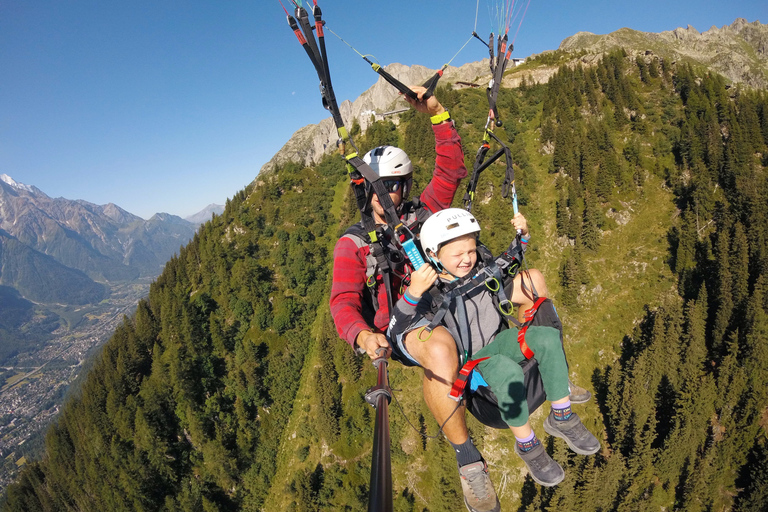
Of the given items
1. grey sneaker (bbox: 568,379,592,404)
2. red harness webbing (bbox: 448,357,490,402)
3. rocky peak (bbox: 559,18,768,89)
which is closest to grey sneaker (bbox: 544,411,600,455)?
grey sneaker (bbox: 568,379,592,404)

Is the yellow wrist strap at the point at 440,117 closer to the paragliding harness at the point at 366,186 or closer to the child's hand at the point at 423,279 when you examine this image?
the paragliding harness at the point at 366,186

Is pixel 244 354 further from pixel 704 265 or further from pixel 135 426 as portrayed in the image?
pixel 704 265

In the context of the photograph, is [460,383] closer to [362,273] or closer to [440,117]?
[362,273]

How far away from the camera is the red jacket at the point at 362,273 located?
532 cm

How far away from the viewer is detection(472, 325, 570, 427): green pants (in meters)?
4.78

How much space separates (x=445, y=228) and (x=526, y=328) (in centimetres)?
191

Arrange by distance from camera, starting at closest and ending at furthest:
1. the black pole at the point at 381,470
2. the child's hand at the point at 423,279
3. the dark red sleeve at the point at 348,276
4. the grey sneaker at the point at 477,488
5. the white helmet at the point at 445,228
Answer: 1. the black pole at the point at 381,470
2. the child's hand at the point at 423,279
3. the white helmet at the point at 445,228
4. the grey sneaker at the point at 477,488
5. the dark red sleeve at the point at 348,276

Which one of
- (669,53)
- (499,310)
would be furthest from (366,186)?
(669,53)

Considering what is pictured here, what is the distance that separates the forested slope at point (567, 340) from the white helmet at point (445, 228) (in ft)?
149

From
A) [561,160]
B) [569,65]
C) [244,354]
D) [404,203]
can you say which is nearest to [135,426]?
[244,354]

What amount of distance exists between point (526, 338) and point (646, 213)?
69.3 metres

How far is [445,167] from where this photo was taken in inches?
257

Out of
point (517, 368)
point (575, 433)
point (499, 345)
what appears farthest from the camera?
point (499, 345)

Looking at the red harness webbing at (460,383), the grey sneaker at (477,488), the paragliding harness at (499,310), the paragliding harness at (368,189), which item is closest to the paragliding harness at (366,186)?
the paragliding harness at (368,189)
